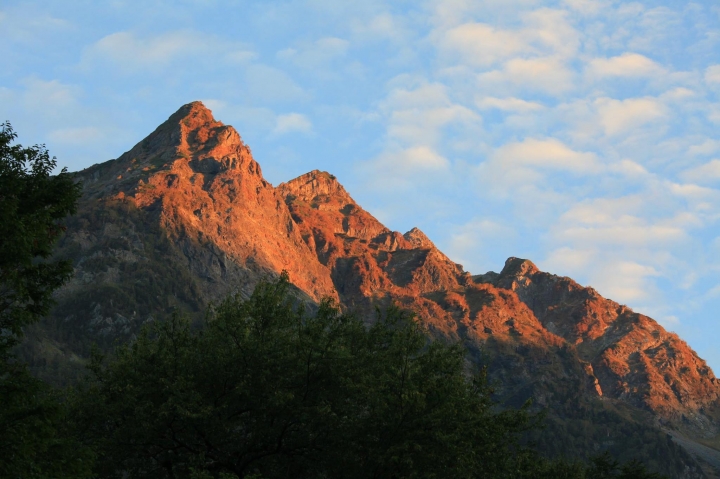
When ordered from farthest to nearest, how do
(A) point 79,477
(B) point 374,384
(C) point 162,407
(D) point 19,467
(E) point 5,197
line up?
(B) point 374,384 < (C) point 162,407 < (E) point 5,197 < (A) point 79,477 < (D) point 19,467

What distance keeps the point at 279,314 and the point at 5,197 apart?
16664mm

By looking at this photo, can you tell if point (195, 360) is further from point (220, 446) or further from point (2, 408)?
point (2, 408)

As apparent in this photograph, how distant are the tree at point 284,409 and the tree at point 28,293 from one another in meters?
8.75

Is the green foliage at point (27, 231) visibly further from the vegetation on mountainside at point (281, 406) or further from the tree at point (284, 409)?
the tree at point (284, 409)

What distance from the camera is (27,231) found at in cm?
3080

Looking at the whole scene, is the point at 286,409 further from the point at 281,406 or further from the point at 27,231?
the point at 27,231

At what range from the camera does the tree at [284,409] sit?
39406mm

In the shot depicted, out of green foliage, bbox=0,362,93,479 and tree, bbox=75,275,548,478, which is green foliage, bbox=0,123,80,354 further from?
tree, bbox=75,275,548,478

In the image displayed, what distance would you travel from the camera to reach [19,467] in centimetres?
2741

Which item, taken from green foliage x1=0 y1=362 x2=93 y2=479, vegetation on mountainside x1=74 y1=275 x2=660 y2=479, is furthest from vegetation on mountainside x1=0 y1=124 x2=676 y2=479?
green foliage x1=0 y1=362 x2=93 y2=479

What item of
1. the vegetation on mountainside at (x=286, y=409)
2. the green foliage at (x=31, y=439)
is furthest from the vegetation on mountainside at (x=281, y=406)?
the green foliage at (x=31, y=439)

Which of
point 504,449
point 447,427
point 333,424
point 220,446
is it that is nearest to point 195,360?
point 220,446

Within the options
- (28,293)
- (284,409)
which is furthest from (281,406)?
(28,293)

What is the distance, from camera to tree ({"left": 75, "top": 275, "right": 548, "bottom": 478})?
129 ft
